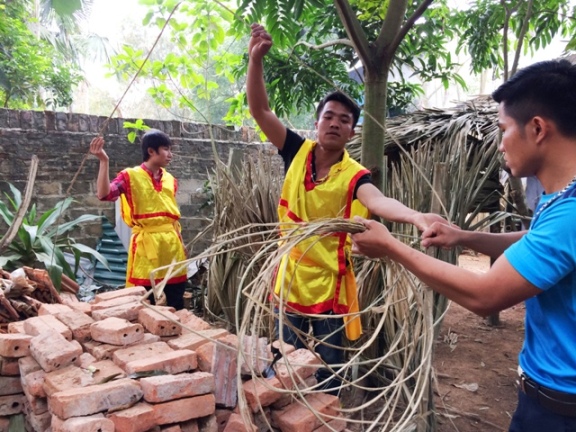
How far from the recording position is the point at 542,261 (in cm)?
89

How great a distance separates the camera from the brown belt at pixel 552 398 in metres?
1.03

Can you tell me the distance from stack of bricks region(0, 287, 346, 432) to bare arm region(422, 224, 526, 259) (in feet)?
1.89

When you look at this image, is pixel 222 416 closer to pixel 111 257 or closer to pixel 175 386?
pixel 175 386

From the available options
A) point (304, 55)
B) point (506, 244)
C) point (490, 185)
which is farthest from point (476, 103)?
point (506, 244)

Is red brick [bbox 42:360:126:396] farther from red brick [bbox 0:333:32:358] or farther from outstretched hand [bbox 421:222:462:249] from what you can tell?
outstretched hand [bbox 421:222:462:249]

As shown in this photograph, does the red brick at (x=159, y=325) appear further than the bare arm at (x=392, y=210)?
Yes

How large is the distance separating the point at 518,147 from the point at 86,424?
1506 millimetres

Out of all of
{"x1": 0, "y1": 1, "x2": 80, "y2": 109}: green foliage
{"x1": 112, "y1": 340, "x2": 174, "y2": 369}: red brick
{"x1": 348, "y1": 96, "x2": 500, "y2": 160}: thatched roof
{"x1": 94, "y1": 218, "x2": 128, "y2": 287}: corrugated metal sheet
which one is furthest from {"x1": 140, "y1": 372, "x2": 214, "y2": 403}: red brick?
{"x1": 0, "y1": 1, "x2": 80, "y2": 109}: green foliage

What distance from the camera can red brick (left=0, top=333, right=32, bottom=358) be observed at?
193 centimetres

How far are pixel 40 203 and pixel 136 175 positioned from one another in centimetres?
227

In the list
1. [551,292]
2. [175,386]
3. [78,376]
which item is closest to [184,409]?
[175,386]

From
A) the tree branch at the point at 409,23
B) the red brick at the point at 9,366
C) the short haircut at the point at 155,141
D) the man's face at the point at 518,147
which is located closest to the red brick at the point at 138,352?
the red brick at the point at 9,366

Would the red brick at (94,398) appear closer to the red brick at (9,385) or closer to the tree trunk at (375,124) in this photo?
the red brick at (9,385)

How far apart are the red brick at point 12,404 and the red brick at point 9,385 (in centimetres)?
3
